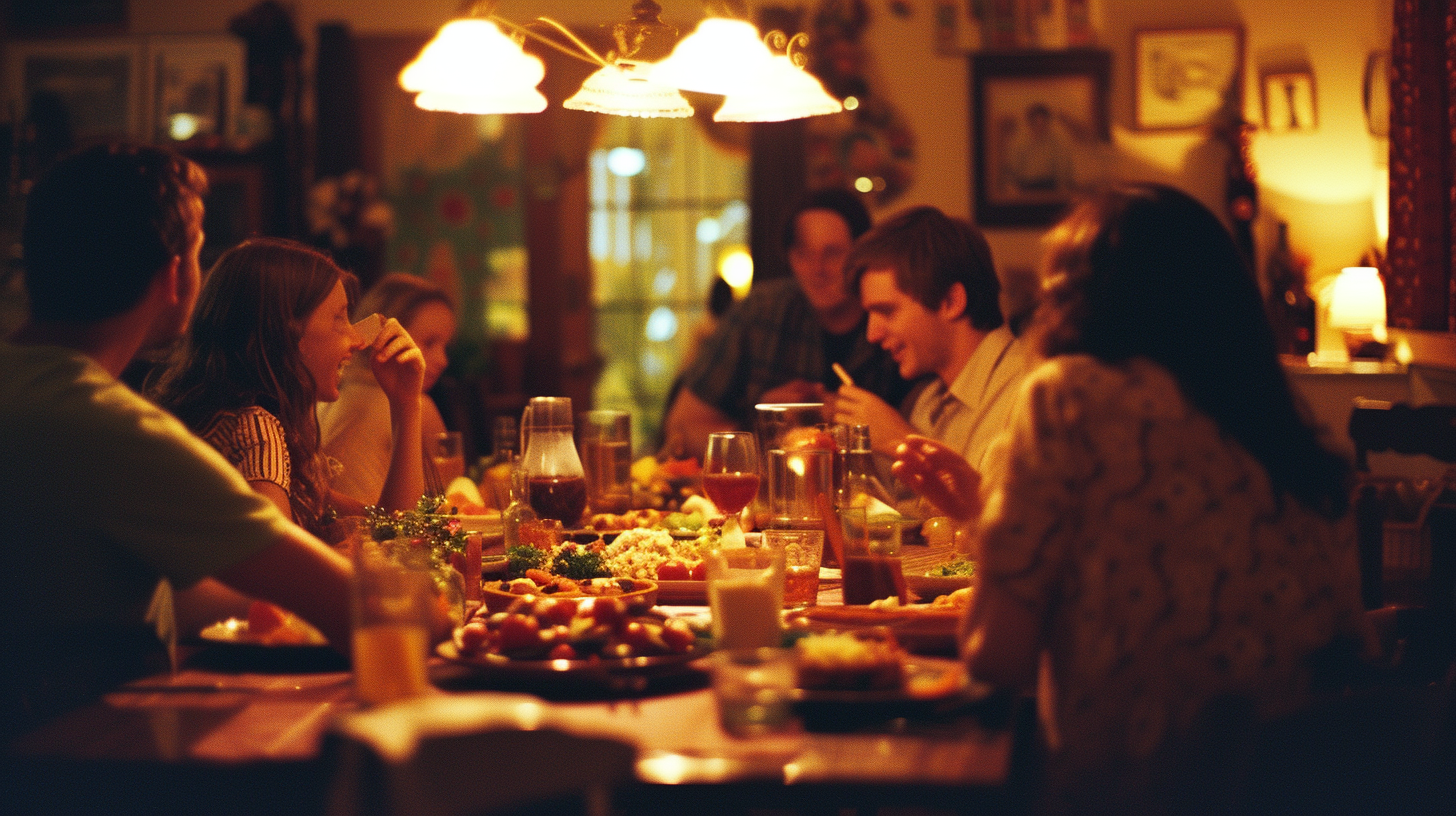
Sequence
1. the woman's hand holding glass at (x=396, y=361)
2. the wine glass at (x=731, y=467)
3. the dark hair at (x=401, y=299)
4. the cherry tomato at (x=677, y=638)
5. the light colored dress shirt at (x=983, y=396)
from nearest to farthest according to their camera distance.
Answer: the cherry tomato at (x=677, y=638)
the wine glass at (x=731, y=467)
the woman's hand holding glass at (x=396, y=361)
the light colored dress shirt at (x=983, y=396)
the dark hair at (x=401, y=299)

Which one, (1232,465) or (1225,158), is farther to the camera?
(1225,158)

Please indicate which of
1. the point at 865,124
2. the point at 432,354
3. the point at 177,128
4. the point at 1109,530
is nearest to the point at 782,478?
the point at 1109,530

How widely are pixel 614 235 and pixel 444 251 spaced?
2.45 feet

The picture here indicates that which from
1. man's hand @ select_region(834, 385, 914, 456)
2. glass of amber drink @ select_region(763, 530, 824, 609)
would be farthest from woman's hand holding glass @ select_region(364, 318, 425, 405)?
man's hand @ select_region(834, 385, 914, 456)

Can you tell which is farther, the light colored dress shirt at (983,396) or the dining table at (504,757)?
the light colored dress shirt at (983,396)

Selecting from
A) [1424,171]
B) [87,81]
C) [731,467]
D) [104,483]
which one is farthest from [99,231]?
[87,81]

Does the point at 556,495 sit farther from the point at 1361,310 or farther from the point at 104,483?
the point at 1361,310

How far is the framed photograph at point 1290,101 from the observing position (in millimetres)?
5215

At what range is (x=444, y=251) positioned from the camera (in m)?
5.93

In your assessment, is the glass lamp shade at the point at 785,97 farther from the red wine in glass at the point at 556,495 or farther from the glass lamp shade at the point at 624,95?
the red wine in glass at the point at 556,495

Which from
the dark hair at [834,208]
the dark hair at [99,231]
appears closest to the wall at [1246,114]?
the dark hair at [834,208]

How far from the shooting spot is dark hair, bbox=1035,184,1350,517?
143 centimetres

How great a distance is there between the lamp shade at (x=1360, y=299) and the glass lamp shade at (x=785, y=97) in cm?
311

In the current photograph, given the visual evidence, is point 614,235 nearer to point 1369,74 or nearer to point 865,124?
point 865,124
